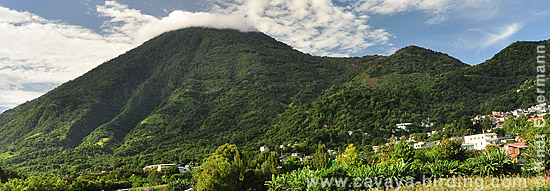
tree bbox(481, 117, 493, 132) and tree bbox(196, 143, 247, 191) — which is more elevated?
tree bbox(481, 117, 493, 132)

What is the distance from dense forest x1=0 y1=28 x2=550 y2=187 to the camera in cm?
9138

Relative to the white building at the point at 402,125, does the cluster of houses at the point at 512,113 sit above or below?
above

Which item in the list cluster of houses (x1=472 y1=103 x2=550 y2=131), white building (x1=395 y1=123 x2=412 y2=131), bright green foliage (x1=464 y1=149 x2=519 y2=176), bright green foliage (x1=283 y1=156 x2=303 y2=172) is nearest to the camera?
bright green foliage (x1=464 y1=149 x2=519 y2=176)

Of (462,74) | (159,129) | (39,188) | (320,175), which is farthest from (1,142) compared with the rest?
(462,74)

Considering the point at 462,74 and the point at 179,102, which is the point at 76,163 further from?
the point at 462,74

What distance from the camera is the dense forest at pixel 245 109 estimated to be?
91.4 meters

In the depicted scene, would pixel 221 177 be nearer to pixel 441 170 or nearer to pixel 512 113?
pixel 441 170

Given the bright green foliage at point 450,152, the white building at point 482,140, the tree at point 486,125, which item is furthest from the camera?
the tree at point 486,125

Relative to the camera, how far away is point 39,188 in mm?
30094

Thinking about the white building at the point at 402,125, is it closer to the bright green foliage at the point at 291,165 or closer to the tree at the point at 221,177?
the bright green foliage at the point at 291,165

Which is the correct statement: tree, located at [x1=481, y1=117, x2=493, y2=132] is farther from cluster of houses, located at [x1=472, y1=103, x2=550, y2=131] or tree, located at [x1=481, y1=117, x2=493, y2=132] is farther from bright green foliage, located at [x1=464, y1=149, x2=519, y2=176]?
bright green foliage, located at [x1=464, y1=149, x2=519, y2=176]

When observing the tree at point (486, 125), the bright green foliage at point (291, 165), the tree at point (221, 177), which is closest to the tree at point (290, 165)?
the bright green foliage at point (291, 165)

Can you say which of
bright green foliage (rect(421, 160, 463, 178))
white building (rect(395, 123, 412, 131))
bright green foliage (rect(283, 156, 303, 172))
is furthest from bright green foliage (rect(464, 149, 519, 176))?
white building (rect(395, 123, 412, 131))

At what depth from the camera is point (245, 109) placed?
140625mm
